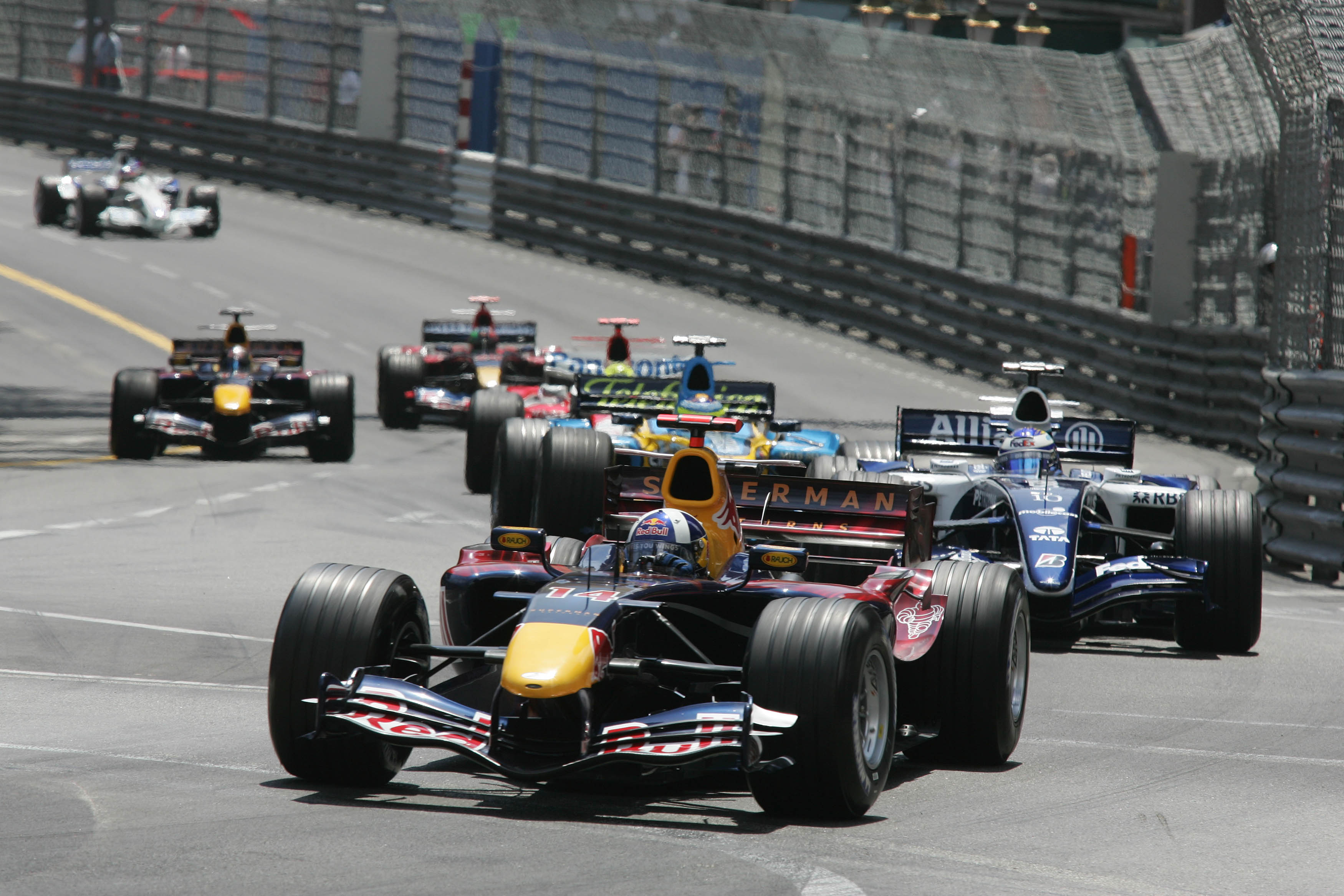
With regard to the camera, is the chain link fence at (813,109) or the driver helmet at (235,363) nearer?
the driver helmet at (235,363)

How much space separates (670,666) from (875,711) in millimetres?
870

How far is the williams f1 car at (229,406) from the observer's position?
61.9 feet

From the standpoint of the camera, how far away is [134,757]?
301 inches

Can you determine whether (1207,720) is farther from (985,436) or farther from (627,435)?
(627,435)

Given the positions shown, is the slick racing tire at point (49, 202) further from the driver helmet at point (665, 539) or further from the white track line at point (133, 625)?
the driver helmet at point (665, 539)

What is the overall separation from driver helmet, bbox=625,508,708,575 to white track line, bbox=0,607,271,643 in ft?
11.4

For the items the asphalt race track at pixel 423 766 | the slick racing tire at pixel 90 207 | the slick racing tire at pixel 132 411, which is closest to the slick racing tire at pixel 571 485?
the asphalt race track at pixel 423 766

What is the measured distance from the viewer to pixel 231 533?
1484cm

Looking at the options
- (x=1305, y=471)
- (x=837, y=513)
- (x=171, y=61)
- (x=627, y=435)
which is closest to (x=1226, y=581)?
(x=837, y=513)

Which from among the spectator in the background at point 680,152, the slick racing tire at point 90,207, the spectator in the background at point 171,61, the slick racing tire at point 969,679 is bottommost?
the slick racing tire at point 969,679

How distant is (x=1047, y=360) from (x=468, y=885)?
20.7 m

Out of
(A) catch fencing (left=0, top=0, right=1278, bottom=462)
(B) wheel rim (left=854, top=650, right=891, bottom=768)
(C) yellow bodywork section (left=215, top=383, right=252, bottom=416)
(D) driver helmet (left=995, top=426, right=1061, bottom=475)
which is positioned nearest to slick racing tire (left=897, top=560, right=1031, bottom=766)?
(B) wheel rim (left=854, top=650, right=891, bottom=768)

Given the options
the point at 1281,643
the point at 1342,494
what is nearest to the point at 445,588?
the point at 1281,643

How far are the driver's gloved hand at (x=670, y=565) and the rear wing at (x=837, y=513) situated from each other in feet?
4.16
